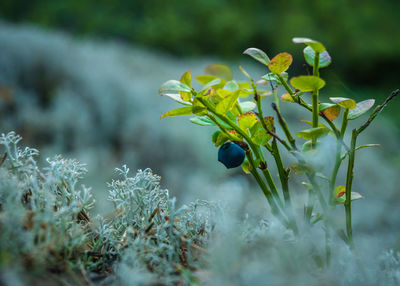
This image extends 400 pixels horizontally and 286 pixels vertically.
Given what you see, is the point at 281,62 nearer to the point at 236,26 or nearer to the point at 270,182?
the point at 270,182

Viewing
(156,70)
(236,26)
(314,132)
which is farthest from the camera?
(236,26)

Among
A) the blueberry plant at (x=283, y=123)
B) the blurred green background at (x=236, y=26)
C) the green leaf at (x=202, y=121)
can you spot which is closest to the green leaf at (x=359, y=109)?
the blueberry plant at (x=283, y=123)

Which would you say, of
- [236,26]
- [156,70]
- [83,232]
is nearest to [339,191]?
[83,232]

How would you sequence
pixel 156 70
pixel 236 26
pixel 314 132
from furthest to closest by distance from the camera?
pixel 236 26, pixel 156 70, pixel 314 132

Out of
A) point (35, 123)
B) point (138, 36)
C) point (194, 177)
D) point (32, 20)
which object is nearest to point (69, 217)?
point (194, 177)

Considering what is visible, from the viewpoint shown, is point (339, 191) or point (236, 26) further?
point (236, 26)

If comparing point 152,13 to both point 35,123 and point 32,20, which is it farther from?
point 35,123

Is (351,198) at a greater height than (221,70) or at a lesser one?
lesser
